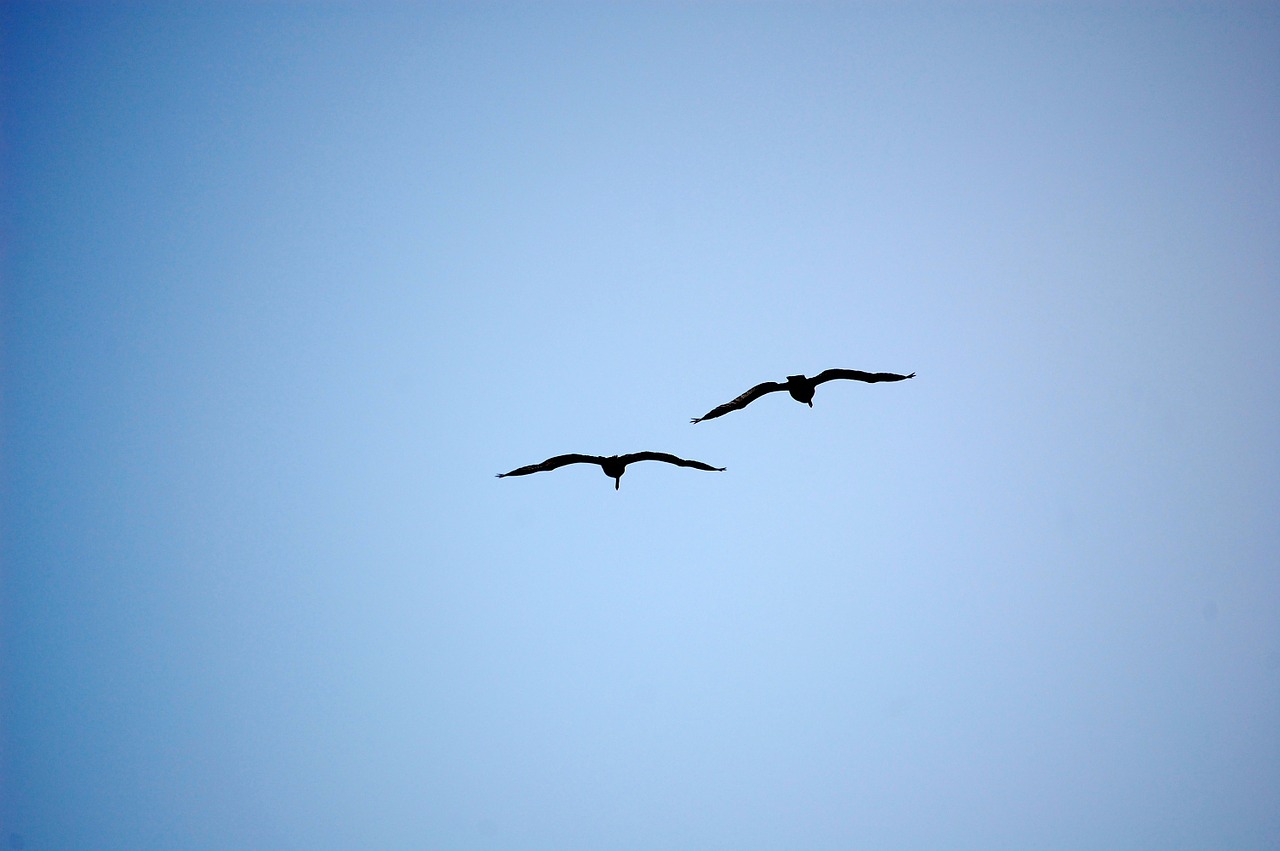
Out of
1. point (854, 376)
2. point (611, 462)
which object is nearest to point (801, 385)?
point (854, 376)

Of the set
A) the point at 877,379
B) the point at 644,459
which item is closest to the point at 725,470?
the point at 644,459

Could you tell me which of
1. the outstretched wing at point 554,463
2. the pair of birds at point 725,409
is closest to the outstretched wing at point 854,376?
the pair of birds at point 725,409

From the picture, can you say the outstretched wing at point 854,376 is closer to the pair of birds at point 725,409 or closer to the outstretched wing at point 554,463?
the pair of birds at point 725,409

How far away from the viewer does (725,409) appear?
2328 centimetres

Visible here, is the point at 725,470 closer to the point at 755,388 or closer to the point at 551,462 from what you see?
the point at 755,388

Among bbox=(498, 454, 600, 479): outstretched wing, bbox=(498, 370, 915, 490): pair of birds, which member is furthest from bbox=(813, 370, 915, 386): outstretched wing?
bbox=(498, 454, 600, 479): outstretched wing

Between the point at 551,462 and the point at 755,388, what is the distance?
17.2 feet

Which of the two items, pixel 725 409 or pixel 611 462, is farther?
pixel 611 462

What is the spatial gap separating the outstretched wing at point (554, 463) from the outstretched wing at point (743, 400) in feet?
14.3

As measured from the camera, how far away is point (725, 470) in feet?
82.5

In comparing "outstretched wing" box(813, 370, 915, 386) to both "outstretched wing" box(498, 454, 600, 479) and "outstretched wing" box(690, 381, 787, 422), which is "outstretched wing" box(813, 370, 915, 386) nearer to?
"outstretched wing" box(690, 381, 787, 422)

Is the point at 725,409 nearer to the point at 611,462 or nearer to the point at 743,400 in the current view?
the point at 743,400

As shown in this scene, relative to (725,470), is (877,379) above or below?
above

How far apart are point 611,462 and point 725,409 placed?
15.5 feet
